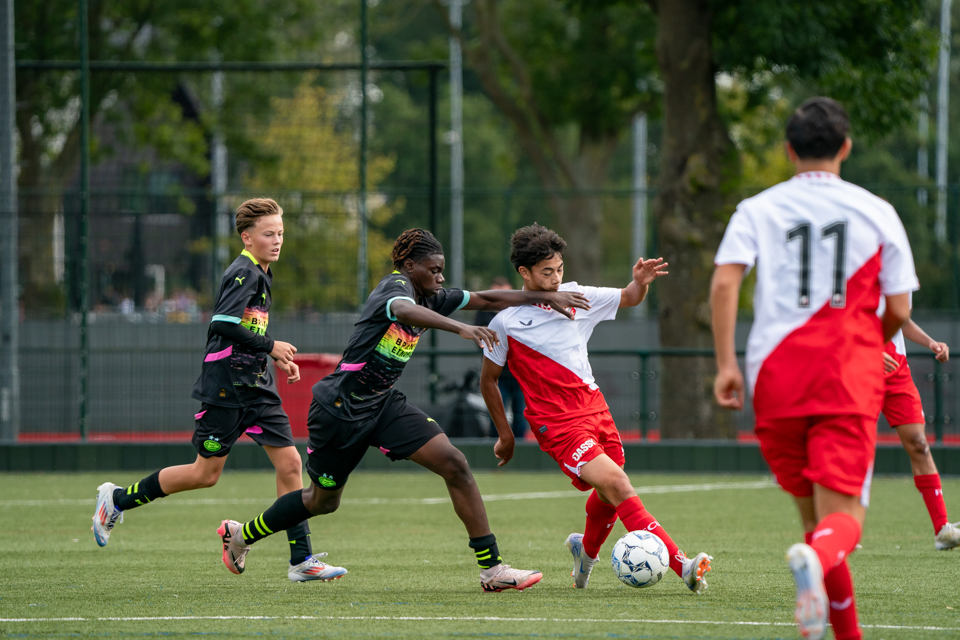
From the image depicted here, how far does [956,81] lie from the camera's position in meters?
49.2

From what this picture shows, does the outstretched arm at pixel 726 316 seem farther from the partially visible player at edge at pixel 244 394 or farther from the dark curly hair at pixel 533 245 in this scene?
the partially visible player at edge at pixel 244 394

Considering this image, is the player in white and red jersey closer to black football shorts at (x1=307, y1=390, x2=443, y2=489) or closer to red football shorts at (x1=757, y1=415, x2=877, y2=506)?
black football shorts at (x1=307, y1=390, x2=443, y2=489)

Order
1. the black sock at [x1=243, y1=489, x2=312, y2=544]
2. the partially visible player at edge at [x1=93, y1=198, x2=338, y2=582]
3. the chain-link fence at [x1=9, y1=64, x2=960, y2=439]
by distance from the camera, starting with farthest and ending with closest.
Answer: the chain-link fence at [x1=9, y1=64, x2=960, y2=439] < the partially visible player at edge at [x1=93, y1=198, x2=338, y2=582] < the black sock at [x1=243, y1=489, x2=312, y2=544]

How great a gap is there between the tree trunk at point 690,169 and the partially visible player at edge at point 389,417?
9280 mm

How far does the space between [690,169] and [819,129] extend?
36.1ft

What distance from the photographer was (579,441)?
5477 mm

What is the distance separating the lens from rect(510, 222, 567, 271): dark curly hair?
5.67m

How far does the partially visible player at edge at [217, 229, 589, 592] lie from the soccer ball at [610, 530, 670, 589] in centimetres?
48

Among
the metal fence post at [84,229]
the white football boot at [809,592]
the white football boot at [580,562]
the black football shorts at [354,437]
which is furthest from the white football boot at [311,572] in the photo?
the metal fence post at [84,229]

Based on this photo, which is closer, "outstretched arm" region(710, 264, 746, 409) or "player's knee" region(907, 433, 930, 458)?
"outstretched arm" region(710, 264, 746, 409)

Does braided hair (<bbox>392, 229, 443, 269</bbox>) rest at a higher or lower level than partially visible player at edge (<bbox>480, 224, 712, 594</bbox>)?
higher

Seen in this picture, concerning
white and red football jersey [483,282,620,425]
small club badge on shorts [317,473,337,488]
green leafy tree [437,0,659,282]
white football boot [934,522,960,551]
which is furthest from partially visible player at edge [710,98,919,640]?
green leafy tree [437,0,659,282]

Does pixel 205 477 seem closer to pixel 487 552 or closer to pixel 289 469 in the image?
pixel 289 469

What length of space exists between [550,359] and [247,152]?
15.8m
